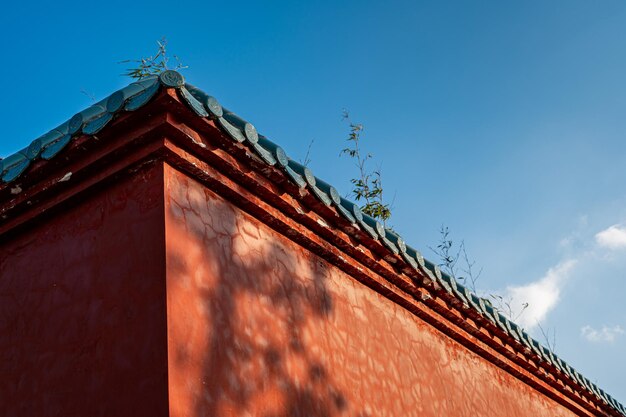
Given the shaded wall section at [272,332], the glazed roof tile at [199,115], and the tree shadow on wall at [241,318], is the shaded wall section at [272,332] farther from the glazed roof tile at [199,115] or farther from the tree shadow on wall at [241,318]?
the glazed roof tile at [199,115]

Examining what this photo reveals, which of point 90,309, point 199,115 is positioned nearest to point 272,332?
point 90,309

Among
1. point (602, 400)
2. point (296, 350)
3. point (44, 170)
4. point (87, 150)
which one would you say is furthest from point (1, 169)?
point (602, 400)

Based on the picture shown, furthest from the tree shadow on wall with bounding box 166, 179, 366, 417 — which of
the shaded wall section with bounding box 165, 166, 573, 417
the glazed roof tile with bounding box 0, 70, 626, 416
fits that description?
the glazed roof tile with bounding box 0, 70, 626, 416

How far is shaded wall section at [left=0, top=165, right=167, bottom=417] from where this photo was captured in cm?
273

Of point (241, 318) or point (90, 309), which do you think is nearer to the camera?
point (90, 309)

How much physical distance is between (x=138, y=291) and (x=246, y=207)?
0.82 meters

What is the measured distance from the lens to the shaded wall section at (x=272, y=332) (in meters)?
2.88

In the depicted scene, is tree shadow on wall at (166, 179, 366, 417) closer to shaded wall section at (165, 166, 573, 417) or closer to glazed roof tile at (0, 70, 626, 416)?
shaded wall section at (165, 166, 573, 417)

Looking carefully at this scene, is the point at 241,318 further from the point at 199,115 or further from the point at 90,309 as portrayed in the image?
the point at 199,115

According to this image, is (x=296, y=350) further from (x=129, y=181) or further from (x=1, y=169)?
(x=1, y=169)

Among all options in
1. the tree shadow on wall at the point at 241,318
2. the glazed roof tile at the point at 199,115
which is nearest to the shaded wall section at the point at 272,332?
the tree shadow on wall at the point at 241,318

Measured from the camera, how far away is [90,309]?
300cm

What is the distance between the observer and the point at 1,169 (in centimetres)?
348

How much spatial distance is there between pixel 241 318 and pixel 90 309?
2.18 feet
